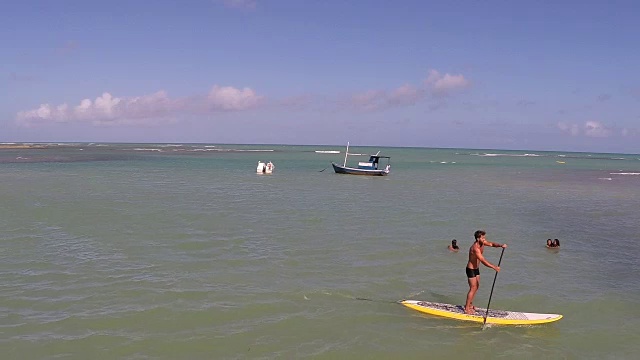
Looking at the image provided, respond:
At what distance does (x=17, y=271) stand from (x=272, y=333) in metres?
9.75

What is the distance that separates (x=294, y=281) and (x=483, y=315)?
232 inches

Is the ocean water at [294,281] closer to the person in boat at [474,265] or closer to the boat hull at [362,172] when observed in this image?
the person in boat at [474,265]

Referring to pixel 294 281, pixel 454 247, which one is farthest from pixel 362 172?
pixel 294 281

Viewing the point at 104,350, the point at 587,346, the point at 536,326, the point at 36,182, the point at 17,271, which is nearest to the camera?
the point at 104,350

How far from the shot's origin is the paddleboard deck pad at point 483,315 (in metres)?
11.9

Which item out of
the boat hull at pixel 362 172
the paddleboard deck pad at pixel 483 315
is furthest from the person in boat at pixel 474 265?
the boat hull at pixel 362 172

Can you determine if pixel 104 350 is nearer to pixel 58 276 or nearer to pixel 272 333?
pixel 272 333

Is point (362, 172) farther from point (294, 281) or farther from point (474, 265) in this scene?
point (474, 265)

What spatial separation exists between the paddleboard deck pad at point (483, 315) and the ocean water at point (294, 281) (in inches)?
8.0

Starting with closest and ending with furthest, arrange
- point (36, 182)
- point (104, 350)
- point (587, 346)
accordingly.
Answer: point (104, 350) → point (587, 346) → point (36, 182)

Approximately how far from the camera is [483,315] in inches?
475

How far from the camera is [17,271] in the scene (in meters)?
15.4

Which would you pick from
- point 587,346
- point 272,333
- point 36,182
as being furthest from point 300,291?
A: point 36,182

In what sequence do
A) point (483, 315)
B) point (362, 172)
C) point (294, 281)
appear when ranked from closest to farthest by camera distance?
point (483, 315)
point (294, 281)
point (362, 172)
